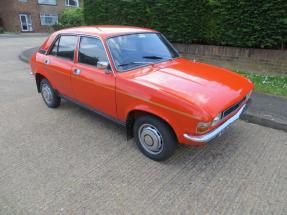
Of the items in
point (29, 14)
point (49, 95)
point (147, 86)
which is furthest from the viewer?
point (29, 14)

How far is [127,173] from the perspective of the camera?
3363 mm

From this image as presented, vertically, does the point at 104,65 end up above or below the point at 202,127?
above

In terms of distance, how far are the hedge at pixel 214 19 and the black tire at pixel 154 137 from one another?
181 inches

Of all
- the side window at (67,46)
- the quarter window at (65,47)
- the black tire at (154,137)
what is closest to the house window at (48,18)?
the quarter window at (65,47)

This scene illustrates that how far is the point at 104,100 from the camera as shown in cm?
395

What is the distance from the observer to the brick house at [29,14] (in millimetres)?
30359

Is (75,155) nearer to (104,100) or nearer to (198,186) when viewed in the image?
(104,100)

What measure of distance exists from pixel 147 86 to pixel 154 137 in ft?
2.31

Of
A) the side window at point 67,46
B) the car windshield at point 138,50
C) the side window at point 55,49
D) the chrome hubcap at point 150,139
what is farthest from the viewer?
the side window at point 55,49

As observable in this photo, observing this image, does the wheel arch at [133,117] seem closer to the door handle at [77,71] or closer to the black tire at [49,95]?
the door handle at [77,71]

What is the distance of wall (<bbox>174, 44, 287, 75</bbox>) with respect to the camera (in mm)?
6574

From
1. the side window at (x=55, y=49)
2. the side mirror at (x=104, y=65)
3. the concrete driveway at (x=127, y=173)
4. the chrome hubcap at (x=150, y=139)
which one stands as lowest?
the concrete driveway at (x=127, y=173)

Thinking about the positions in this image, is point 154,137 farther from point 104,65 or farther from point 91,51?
point 91,51

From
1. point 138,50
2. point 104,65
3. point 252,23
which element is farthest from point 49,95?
point 252,23
